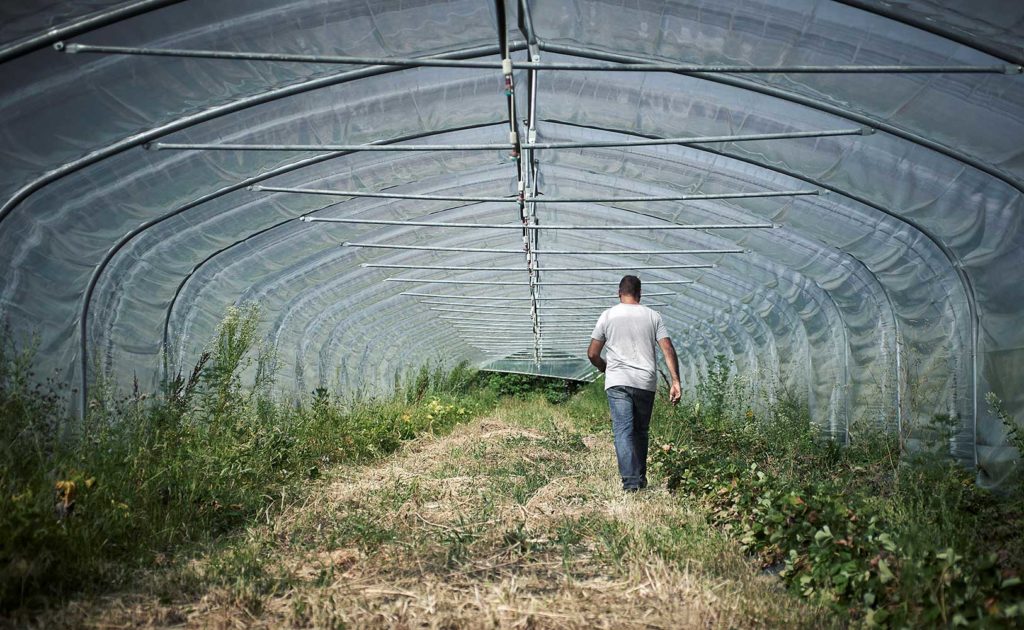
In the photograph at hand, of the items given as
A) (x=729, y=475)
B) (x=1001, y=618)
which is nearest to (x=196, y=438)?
(x=729, y=475)

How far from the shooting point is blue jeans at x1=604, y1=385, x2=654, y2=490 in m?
7.02

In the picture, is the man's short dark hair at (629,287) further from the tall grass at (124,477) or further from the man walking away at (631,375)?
the tall grass at (124,477)

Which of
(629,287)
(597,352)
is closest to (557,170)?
(629,287)

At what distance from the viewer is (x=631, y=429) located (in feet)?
23.0

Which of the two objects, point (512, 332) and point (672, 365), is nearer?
point (672, 365)

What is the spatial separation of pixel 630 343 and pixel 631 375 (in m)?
0.25

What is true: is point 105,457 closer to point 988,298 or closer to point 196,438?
point 196,438

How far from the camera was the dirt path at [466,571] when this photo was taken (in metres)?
3.69

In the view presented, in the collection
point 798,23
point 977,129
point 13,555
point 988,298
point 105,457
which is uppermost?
point 798,23

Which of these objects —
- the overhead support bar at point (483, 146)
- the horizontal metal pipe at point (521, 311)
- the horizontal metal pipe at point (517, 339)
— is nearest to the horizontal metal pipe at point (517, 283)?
the horizontal metal pipe at point (521, 311)

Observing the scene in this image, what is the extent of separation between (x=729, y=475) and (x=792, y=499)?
5.54 feet

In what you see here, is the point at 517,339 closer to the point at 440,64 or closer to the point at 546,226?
the point at 546,226

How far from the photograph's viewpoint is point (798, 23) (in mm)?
5867

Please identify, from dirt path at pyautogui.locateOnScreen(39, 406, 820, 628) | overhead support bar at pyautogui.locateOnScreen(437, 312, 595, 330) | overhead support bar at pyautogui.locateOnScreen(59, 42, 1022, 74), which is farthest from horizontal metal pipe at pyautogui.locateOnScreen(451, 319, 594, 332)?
overhead support bar at pyautogui.locateOnScreen(59, 42, 1022, 74)
